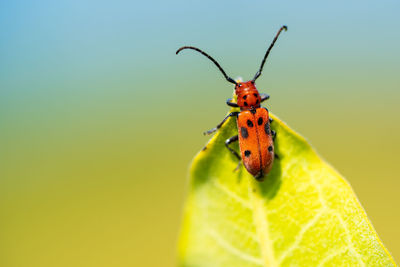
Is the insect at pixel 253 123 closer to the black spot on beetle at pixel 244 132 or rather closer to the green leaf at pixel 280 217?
the black spot on beetle at pixel 244 132

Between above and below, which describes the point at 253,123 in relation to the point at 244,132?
above

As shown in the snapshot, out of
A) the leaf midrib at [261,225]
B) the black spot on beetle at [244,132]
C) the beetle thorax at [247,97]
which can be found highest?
the beetle thorax at [247,97]

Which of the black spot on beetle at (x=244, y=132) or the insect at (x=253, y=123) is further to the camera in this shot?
the black spot on beetle at (x=244, y=132)

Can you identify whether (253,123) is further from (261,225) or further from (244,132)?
(261,225)

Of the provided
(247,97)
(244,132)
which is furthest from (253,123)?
(247,97)

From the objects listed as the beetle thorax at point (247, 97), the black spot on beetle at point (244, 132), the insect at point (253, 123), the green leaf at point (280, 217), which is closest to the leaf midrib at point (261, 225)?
the green leaf at point (280, 217)
